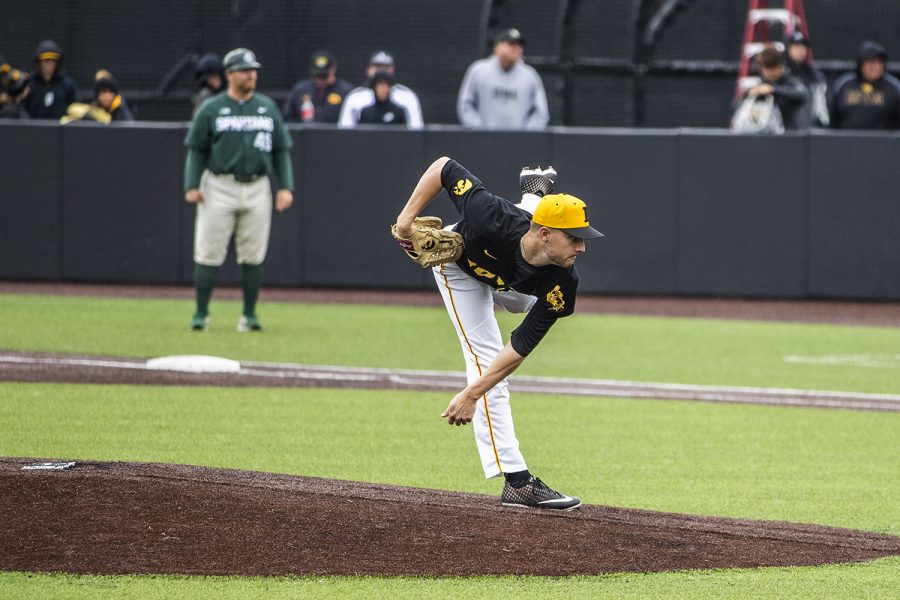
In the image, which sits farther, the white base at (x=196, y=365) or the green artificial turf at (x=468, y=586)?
the white base at (x=196, y=365)

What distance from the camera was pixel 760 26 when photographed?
21.5 metres

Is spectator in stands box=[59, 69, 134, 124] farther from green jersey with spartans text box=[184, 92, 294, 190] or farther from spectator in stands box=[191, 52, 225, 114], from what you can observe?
green jersey with spartans text box=[184, 92, 294, 190]

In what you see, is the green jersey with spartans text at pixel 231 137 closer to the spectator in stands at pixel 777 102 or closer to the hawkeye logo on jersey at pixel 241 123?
the hawkeye logo on jersey at pixel 241 123

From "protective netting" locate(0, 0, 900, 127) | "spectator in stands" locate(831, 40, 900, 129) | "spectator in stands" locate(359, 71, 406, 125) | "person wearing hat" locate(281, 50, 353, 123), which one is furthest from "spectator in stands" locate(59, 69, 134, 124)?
"spectator in stands" locate(831, 40, 900, 129)

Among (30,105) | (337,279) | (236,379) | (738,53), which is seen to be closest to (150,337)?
(236,379)

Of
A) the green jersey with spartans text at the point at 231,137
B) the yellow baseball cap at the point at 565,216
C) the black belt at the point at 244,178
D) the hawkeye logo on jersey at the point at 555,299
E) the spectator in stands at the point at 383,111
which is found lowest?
the hawkeye logo on jersey at the point at 555,299

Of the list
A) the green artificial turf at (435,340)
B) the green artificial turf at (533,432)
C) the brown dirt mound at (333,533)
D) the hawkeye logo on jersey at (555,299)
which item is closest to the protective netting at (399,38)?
the green artificial turf at (435,340)

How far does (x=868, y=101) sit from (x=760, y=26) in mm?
4874

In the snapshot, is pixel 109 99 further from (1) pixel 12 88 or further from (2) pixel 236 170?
(2) pixel 236 170

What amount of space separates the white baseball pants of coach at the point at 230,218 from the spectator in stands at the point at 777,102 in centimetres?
621

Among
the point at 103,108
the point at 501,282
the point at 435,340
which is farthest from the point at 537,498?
the point at 103,108

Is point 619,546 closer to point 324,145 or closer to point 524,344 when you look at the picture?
point 524,344

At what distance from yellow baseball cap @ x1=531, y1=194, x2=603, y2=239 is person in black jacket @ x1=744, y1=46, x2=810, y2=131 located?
34.4 feet

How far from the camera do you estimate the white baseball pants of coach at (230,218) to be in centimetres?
1327
